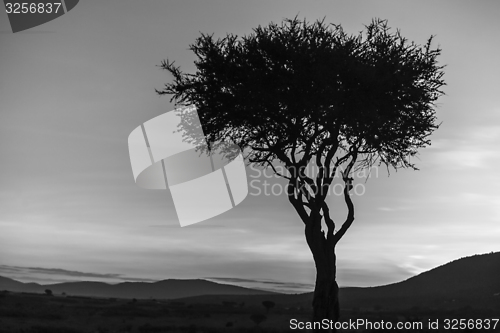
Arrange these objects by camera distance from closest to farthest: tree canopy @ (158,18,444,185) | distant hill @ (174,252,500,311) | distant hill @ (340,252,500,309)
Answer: tree canopy @ (158,18,444,185) < distant hill @ (174,252,500,311) < distant hill @ (340,252,500,309)

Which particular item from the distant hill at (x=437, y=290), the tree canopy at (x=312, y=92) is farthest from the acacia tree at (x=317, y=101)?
the distant hill at (x=437, y=290)

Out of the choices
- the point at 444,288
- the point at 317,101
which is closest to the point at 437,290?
the point at 444,288

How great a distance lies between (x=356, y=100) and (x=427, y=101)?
15.2 feet

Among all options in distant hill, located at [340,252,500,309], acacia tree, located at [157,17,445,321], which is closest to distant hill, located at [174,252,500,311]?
distant hill, located at [340,252,500,309]

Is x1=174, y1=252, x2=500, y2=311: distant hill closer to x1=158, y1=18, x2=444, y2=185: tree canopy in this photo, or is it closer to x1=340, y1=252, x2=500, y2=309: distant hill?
x1=340, y1=252, x2=500, y2=309: distant hill

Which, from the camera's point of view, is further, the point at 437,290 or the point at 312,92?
the point at 437,290

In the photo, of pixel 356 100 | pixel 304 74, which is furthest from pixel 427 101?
pixel 304 74

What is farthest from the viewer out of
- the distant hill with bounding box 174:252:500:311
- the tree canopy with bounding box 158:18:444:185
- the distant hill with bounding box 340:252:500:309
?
the distant hill with bounding box 340:252:500:309

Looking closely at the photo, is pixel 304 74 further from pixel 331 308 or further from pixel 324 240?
pixel 331 308

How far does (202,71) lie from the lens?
2975 centimetres

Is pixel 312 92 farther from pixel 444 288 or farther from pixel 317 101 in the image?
pixel 444 288

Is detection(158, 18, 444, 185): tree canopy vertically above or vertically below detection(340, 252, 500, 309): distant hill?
above

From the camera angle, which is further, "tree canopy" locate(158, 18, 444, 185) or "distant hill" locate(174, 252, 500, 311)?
"distant hill" locate(174, 252, 500, 311)

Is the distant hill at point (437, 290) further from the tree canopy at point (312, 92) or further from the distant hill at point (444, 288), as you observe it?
the tree canopy at point (312, 92)
